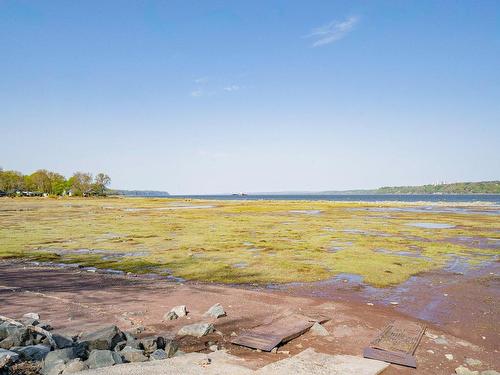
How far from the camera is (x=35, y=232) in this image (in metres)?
31.3

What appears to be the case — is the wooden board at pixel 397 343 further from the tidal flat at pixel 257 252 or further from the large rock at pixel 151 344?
the tidal flat at pixel 257 252

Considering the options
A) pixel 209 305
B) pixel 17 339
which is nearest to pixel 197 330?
pixel 209 305

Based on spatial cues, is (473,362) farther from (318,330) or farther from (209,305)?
(209,305)

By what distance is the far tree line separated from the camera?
14912cm

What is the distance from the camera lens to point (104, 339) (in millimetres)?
7566

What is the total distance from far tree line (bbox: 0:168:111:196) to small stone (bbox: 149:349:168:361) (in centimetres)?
16223

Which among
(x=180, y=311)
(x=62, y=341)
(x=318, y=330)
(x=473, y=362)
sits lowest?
(x=473, y=362)

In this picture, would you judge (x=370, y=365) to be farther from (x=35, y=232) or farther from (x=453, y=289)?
(x=35, y=232)

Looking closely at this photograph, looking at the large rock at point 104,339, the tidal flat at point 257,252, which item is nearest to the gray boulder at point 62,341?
the large rock at point 104,339

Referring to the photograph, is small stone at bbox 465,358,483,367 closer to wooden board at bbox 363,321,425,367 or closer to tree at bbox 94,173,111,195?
wooden board at bbox 363,321,425,367

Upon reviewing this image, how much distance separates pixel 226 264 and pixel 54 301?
8362 mm

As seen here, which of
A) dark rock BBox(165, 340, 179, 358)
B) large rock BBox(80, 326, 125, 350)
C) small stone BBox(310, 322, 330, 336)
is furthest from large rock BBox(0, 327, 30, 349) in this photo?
small stone BBox(310, 322, 330, 336)

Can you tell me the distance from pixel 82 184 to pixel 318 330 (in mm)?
175430

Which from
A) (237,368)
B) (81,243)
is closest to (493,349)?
(237,368)
